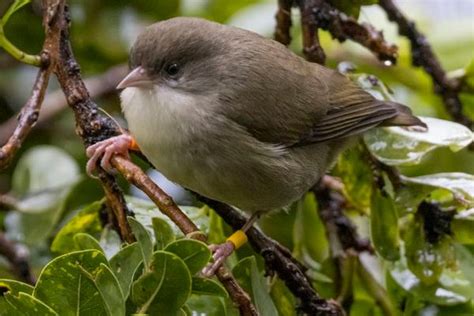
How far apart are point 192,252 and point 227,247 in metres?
0.58

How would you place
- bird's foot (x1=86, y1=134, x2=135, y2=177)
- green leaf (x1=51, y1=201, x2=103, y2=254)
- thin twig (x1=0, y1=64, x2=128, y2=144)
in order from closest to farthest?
bird's foot (x1=86, y1=134, x2=135, y2=177) → green leaf (x1=51, y1=201, x2=103, y2=254) → thin twig (x1=0, y1=64, x2=128, y2=144)

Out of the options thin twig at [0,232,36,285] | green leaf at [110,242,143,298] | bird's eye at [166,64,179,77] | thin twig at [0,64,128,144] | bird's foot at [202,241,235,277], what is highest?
bird's eye at [166,64,179,77]

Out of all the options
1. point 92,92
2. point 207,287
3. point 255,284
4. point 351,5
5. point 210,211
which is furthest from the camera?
point 92,92

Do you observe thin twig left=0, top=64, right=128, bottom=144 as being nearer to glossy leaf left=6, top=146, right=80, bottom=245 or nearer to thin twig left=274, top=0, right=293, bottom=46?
glossy leaf left=6, top=146, right=80, bottom=245

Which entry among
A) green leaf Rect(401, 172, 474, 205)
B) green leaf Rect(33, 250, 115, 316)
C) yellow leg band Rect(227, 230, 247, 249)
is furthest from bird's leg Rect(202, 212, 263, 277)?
green leaf Rect(401, 172, 474, 205)

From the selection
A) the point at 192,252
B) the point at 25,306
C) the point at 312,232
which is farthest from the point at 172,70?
the point at 25,306

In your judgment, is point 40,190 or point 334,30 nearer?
point 334,30

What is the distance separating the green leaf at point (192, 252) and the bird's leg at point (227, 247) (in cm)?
21

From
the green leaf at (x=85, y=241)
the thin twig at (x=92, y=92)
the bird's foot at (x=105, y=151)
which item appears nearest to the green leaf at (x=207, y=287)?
the green leaf at (x=85, y=241)

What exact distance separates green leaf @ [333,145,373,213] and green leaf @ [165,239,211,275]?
0.98 metres

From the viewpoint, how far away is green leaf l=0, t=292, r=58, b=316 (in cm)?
169

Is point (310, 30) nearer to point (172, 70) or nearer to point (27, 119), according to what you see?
point (172, 70)

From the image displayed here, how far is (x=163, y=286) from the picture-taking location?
175 centimetres

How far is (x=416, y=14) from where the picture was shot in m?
3.98
